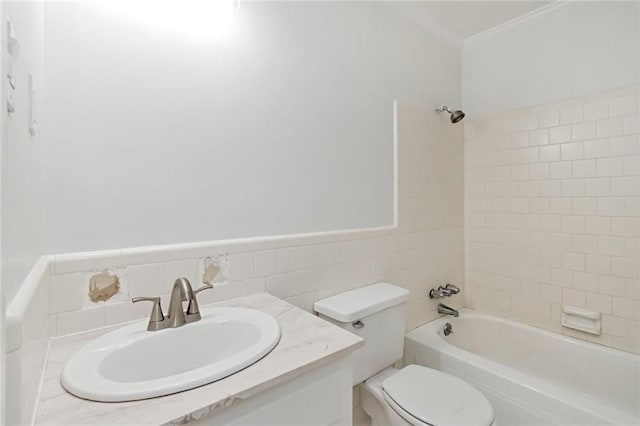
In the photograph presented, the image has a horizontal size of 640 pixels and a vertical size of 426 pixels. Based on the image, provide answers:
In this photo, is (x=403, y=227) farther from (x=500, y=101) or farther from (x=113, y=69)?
(x=113, y=69)

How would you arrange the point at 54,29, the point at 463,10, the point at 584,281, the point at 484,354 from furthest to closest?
the point at 484,354, the point at 463,10, the point at 584,281, the point at 54,29

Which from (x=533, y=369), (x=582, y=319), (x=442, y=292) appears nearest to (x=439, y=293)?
(x=442, y=292)

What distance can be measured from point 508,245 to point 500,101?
103 cm

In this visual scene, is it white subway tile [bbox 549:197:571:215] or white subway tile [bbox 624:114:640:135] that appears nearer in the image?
white subway tile [bbox 624:114:640:135]

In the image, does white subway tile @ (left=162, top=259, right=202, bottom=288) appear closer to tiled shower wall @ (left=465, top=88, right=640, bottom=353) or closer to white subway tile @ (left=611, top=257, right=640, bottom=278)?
tiled shower wall @ (left=465, top=88, right=640, bottom=353)

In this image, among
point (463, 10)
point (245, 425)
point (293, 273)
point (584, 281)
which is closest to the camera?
point (245, 425)

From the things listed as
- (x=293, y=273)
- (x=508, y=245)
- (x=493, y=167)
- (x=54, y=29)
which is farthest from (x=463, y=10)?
(x=54, y=29)

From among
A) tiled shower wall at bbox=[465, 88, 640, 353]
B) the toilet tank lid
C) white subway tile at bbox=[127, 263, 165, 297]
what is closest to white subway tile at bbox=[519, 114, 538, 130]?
tiled shower wall at bbox=[465, 88, 640, 353]

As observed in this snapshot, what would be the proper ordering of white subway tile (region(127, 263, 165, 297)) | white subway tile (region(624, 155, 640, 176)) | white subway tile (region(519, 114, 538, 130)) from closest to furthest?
white subway tile (region(127, 263, 165, 297)) → white subway tile (region(624, 155, 640, 176)) → white subway tile (region(519, 114, 538, 130))

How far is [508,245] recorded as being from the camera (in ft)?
7.13

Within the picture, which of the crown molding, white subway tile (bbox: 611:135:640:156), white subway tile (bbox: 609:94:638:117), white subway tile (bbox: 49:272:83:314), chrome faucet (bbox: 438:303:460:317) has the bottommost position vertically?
chrome faucet (bbox: 438:303:460:317)

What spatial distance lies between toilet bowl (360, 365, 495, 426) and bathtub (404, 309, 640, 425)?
10.8 inches

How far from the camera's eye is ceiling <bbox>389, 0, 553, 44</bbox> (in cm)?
193

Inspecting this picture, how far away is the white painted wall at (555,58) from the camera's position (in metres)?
1.73
